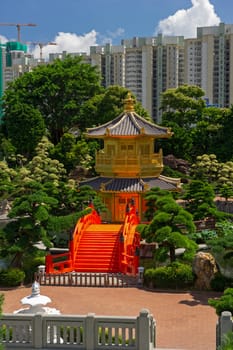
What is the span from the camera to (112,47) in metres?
75.9

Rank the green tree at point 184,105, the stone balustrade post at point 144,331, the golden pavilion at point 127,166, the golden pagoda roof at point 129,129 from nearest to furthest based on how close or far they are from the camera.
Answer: the stone balustrade post at point 144,331
the golden pavilion at point 127,166
the golden pagoda roof at point 129,129
the green tree at point 184,105

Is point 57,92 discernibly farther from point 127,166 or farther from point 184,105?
point 127,166

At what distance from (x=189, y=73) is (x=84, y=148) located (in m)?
37.4

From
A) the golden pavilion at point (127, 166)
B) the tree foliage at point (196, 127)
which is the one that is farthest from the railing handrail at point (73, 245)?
the tree foliage at point (196, 127)

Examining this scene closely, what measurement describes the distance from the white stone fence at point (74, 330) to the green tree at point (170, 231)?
648 cm

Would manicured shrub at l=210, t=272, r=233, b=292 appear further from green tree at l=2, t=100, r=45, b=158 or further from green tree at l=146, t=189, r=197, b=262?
green tree at l=2, t=100, r=45, b=158

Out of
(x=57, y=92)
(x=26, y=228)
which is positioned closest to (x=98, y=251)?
(x=26, y=228)

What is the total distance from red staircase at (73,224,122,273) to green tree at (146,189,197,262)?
2114 millimetres

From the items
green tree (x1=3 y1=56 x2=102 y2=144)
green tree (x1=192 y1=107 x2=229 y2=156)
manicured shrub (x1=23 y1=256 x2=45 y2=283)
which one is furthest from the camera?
green tree (x1=3 y1=56 x2=102 y2=144)

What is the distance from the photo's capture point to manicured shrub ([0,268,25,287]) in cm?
1720

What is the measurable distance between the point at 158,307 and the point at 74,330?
4933 millimetres

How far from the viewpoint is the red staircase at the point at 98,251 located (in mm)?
18922

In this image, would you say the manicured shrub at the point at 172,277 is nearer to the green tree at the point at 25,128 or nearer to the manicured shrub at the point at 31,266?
the manicured shrub at the point at 31,266

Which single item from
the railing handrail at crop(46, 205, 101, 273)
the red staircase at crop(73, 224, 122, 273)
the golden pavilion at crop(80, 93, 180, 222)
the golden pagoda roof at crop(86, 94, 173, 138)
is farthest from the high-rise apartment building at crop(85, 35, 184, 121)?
the red staircase at crop(73, 224, 122, 273)
